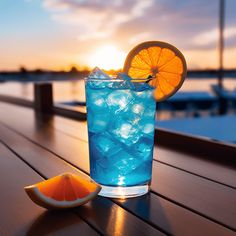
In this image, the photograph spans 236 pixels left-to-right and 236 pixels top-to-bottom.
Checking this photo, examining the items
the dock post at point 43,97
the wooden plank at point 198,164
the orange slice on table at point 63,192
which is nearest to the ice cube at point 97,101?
the orange slice on table at point 63,192

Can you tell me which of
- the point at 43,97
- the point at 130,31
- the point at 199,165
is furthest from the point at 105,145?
the point at 130,31

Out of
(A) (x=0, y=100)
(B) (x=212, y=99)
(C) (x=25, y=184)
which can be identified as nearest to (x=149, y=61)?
(C) (x=25, y=184)

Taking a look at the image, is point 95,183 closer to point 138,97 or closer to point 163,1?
point 138,97

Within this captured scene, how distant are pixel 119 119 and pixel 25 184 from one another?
0.28 metres

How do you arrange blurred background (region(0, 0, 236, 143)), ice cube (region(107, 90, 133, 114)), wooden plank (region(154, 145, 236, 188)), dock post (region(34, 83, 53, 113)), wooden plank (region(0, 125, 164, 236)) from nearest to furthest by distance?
wooden plank (region(0, 125, 164, 236)), ice cube (region(107, 90, 133, 114)), wooden plank (region(154, 145, 236, 188)), dock post (region(34, 83, 53, 113)), blurred background (region(0, 0, 236, 143))

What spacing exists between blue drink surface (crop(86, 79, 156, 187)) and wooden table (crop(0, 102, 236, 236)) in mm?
50

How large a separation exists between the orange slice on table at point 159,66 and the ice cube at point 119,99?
7 cm

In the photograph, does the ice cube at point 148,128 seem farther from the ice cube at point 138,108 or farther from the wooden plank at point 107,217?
the wooden plank at point 107,217

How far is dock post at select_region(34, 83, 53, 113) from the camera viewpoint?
8.55 feet

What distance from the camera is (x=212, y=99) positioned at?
1000 cm

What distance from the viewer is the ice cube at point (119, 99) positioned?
30.2 inches

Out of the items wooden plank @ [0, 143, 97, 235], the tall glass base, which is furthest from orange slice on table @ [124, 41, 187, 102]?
wooden plank @ [0, 143, 97, 235]

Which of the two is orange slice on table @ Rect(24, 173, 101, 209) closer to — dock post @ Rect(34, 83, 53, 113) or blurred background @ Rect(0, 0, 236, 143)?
dock post @ Rect(34, 83, 53, 113)

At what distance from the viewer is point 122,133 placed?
0.77 meters
